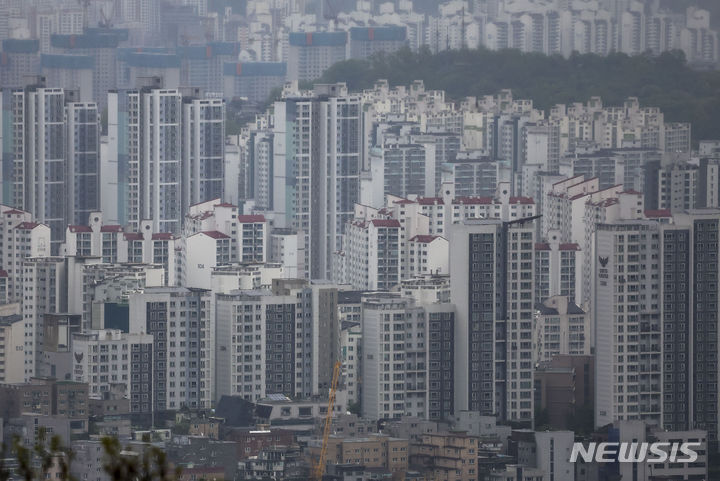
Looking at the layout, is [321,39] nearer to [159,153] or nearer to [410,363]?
[159,153]

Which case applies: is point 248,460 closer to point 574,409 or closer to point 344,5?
point 574,409

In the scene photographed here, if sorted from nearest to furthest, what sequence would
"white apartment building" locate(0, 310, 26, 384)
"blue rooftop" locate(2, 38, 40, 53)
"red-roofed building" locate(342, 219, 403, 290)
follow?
"white apartment building" locate(0, 310, 26, 384) < "red-roofed building" locate(342, 219, 403, 290) < "blue rooftop" locate(2, 38, 40, 53)

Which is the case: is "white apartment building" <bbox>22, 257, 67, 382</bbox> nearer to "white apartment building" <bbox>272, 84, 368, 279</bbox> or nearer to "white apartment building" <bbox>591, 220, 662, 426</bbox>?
"white apartment building" <bbox>591, 220, 662, 426</bbox>

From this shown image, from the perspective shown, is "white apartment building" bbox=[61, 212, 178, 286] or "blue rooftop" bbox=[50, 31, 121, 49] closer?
"white apartment building" bbox=[61, 212, 178, 286]

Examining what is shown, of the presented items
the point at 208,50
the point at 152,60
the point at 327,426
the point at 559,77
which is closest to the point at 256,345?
the point at 327,426

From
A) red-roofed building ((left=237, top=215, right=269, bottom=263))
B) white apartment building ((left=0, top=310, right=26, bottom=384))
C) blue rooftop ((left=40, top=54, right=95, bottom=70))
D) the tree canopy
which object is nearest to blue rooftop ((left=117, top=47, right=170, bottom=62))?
blue rooftop ((left=40, top=54, right=95, bottom=70))

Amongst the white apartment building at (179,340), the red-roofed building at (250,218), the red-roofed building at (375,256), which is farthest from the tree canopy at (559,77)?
the white apartment building at (179,340)

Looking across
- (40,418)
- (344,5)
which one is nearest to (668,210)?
(40,418)

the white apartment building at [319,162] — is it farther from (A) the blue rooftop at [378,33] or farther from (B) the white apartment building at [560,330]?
(A) the blue rooftop at [378,33]
